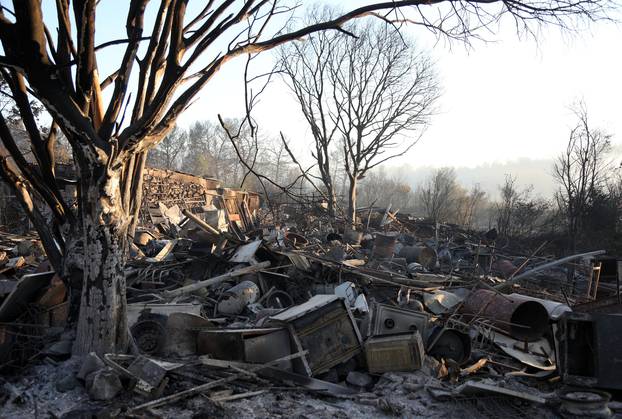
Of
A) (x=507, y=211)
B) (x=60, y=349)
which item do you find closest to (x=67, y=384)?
(x=60, y=349)

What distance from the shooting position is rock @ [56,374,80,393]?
13.8 feet

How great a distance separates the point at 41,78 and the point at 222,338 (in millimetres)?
3056

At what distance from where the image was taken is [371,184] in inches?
2763

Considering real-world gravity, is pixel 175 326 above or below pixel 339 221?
below

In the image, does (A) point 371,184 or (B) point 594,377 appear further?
(A) point 371,184

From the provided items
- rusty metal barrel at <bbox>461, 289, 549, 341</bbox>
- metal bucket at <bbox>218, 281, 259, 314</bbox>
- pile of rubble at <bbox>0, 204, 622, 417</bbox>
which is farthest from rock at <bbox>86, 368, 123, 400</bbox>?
rusty metal barrel at <bbox>461, 289, 549, 341</bbox>

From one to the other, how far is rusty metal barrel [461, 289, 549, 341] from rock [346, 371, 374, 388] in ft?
8.32

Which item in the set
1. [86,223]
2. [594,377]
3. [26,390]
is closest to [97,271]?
[86,223]

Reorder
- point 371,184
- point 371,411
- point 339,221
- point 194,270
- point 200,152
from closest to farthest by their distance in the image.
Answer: point 371,411, point 194,270, point 339,221, point 200,152, point 371,184

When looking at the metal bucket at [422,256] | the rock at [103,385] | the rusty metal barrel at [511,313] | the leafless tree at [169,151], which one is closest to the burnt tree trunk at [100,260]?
the rock at [103,385]

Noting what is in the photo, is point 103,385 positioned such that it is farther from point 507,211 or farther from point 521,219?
point 507,211

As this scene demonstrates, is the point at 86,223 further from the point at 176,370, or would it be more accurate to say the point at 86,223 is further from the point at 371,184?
the point at 371,184

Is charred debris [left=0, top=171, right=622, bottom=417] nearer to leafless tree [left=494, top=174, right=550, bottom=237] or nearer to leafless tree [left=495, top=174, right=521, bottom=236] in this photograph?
leafless tree [left=495, top=174, right=521, bottom=236]

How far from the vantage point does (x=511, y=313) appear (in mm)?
6801
